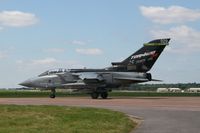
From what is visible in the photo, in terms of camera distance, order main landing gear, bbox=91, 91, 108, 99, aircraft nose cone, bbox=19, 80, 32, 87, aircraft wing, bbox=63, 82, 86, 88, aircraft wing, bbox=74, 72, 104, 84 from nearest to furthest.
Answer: aircraft wing, bbox=74, 72, 104, 84, aircraft wing, bbox=63, 82, 86, 88, main landing gear, bbox=91, 91, 108, 99, aircraft nose cone, bbox=19, 80, 32, 87

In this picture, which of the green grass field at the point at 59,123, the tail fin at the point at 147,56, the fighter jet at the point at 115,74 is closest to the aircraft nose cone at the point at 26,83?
the fighter jet at the point at 115,74

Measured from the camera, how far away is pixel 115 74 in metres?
49.3

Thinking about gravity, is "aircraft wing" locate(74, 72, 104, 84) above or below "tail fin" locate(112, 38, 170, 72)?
below

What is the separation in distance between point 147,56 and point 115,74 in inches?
155

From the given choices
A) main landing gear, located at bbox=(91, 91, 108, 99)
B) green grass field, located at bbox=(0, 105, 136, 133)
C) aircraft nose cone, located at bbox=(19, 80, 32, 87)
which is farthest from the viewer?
aircraft nose cone, located at bbox=(19, 80, 32, 87)

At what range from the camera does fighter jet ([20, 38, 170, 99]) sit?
4897 cm

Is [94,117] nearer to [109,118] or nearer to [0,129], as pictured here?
[109,118]

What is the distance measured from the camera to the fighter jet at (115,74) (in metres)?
49.0

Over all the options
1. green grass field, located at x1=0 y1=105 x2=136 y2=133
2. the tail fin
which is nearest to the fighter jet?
the tail fin

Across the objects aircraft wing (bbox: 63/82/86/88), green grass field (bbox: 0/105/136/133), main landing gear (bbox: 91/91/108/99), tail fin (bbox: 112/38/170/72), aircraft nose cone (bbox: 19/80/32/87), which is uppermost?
tail fin (bbox: 112/38/170/72)

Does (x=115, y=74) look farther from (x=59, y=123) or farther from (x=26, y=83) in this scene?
(x=59, y=123)

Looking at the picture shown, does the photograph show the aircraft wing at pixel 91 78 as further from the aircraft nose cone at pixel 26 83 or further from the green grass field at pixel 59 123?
the green grass field at pixel 59 123

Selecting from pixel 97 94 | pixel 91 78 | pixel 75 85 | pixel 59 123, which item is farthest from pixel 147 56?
pixel 59 123

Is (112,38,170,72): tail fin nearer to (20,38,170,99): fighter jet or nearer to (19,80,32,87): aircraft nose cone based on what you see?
(20,38,170,99): fighter jet
